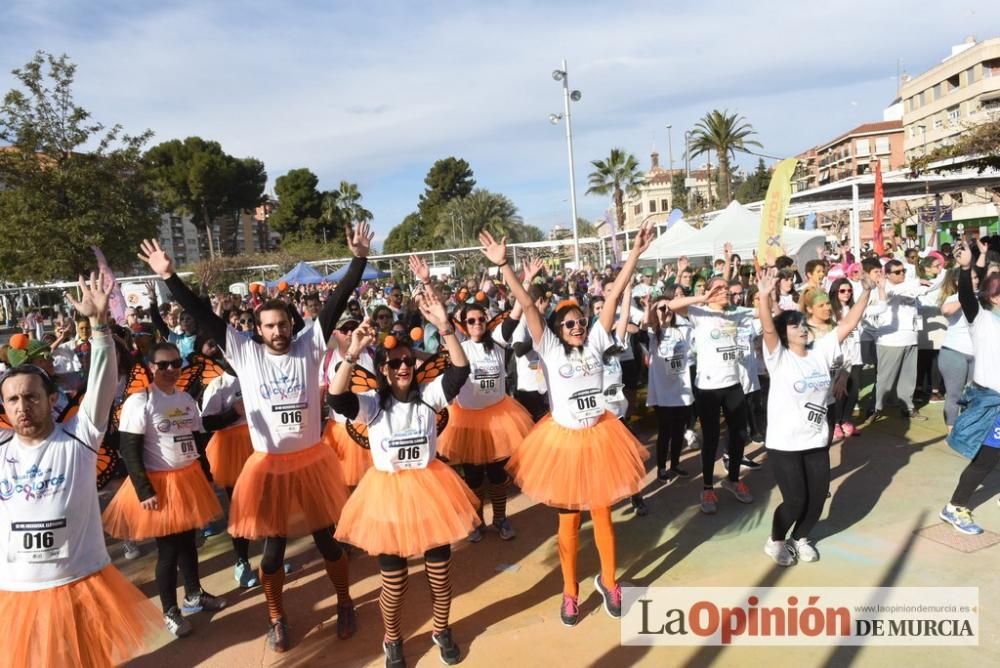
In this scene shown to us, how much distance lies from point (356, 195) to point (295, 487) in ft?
232

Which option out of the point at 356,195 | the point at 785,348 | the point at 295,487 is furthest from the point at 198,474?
the point at 356,195

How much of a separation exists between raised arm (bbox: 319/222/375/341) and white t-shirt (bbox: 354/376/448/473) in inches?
27.7

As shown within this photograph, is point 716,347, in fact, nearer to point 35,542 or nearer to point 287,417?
point 287,417

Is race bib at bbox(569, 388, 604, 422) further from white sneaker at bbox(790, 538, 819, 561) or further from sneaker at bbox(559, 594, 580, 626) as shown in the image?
white sneaker at bbox(790, 538, 819, 561)

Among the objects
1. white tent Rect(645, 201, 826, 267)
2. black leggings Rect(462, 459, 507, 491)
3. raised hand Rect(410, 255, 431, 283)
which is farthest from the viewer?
white tent Rect(645, 201, 826, 267)

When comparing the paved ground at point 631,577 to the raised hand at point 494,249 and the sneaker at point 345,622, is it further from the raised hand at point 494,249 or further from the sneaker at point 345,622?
the raised hand at point 494,249

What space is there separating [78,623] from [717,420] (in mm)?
4811

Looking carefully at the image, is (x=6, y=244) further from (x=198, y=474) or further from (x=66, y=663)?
(x=66, y=663)

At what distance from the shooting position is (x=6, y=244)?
65.6ft

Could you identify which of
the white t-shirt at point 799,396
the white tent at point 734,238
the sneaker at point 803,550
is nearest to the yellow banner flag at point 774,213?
the white t-shirt at point 799,396

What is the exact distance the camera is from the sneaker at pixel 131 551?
5.69 meters

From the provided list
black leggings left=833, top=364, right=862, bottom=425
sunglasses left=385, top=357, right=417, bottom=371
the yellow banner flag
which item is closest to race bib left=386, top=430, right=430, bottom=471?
sunglasses left=385, top=357, right=417, bottom=371

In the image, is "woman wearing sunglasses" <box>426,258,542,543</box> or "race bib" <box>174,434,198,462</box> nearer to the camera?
"race bib" <box>174,434,198,462</box>

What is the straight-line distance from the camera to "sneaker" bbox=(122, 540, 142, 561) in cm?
569
